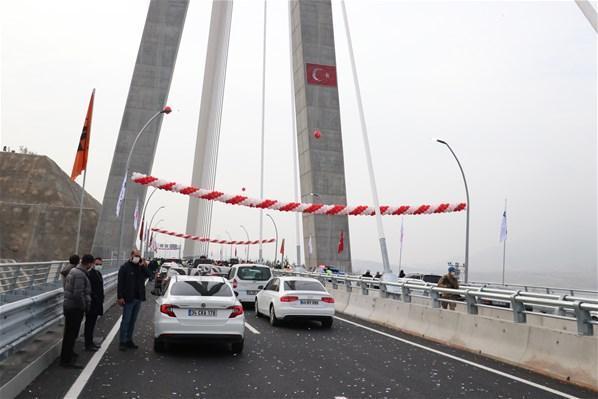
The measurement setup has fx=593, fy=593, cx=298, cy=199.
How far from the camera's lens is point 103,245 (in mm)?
45531

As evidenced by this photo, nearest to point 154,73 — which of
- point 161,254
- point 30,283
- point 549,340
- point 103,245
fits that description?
point 103,245

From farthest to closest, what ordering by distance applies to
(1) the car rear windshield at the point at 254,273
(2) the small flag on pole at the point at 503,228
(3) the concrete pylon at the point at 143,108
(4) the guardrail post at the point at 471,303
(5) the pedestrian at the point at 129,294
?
(3) the concrete pylon at the point at 143,108, (2) the small flag on pole at the point at 503,228, (1) the car rear windshield at the point at 254,273, (4) the guardrail post at the point at 471,303, (5) the pedestrian at the point at 129,294

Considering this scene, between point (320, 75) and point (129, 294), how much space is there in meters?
38.8

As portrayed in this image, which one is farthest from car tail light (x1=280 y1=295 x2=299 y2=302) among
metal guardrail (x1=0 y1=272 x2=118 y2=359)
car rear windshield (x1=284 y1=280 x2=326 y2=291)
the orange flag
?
the orange flag

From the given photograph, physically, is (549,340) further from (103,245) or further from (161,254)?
(161,254)

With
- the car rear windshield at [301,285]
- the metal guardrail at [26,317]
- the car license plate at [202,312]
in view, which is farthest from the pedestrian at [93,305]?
the car rear windshield at [301,285]

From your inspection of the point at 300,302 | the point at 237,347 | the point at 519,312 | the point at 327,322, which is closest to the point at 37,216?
the point at 327,322

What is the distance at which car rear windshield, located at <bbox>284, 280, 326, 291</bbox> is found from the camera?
16609 millimetres

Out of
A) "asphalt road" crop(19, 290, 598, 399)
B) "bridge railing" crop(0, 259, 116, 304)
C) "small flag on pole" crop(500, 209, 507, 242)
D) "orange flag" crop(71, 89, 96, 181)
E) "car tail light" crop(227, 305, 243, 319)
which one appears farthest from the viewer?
"small flag on pole" crop(500, 209, 507, 242)

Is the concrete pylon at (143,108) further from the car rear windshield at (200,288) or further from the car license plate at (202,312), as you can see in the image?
the car license plate at (202,312)

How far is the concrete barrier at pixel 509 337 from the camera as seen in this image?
30.9 feet

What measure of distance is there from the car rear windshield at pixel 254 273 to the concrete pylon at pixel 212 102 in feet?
103

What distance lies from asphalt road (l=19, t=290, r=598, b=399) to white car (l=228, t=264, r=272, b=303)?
891 centimetres

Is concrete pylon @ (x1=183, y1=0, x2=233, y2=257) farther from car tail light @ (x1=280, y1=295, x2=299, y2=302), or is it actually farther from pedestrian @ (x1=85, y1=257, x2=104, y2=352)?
pedestrian @ (x1=85, y1=257, x2=104, y2=352)
